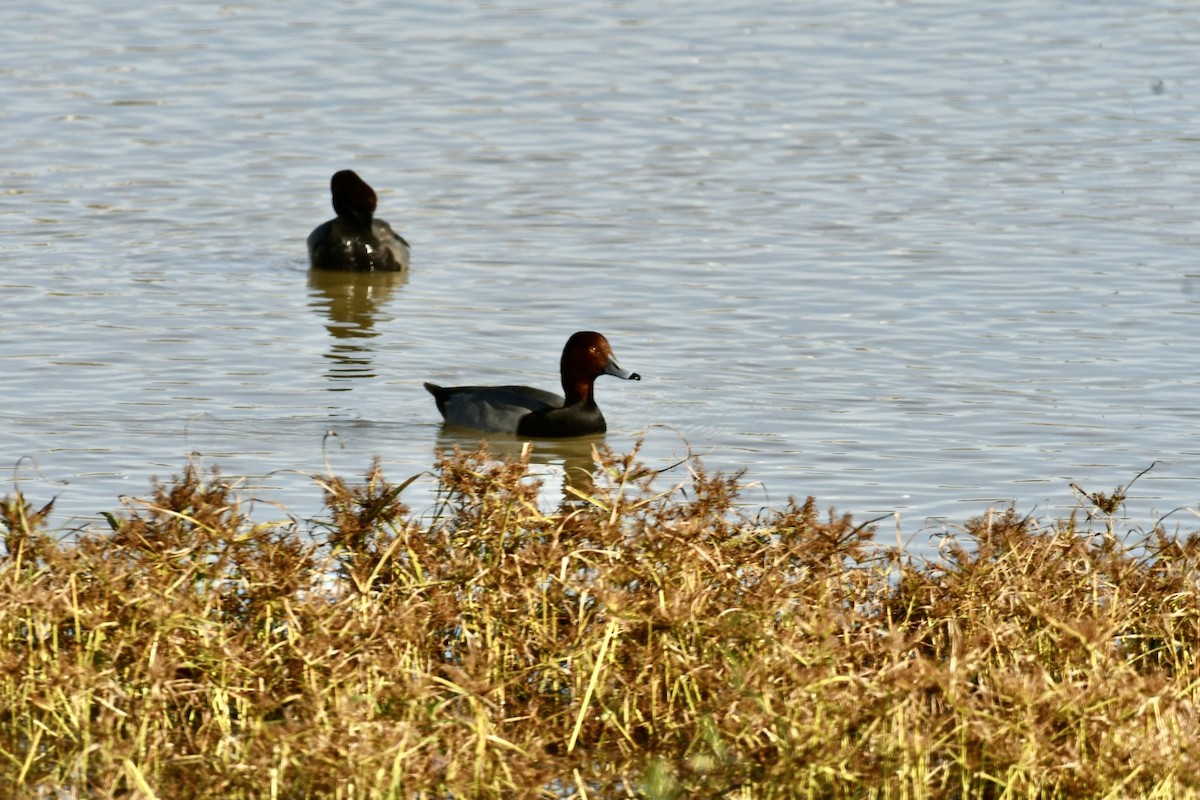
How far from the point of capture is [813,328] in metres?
13.4

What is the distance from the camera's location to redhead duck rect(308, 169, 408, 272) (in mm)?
15586

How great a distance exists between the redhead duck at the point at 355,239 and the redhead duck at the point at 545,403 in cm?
395

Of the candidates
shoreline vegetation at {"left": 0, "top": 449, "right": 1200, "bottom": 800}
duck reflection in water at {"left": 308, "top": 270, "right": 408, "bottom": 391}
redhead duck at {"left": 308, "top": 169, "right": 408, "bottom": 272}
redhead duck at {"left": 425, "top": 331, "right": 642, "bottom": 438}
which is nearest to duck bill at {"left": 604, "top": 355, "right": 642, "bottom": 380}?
redhead duck at {"left": 425, "top": 331, "right": 642, "bottom": 438}

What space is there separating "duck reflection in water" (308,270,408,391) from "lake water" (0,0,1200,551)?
0.04 metres

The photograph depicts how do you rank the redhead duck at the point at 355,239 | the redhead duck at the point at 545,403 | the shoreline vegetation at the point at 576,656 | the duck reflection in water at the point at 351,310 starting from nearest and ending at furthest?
the shoreline vegetation at the point at 576,656
the redhead duck at the point at 545,403
the duck reflection in water at the point at 351,310
the redhead duck at the point at 355,239

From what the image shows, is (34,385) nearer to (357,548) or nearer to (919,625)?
(357,548)

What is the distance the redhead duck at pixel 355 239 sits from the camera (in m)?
15.6

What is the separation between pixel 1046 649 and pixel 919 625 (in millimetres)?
425

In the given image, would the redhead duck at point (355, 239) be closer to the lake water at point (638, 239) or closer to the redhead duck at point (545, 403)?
the lake water at point (638, 239)

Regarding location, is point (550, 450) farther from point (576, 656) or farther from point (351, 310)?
point (576, 656)

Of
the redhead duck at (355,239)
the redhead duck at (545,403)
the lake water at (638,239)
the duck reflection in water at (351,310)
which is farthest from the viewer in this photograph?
the redhead duck at (355,239)

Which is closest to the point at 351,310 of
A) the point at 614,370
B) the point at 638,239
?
the point at 638,239

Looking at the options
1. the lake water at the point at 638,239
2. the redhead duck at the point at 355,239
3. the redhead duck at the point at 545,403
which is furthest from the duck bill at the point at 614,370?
the redhead duck at the point at 355,239

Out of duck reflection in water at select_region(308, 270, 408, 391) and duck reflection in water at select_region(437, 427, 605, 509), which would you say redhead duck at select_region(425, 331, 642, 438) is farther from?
duck reflection in water at select_region(308, 270, 408, 391)
